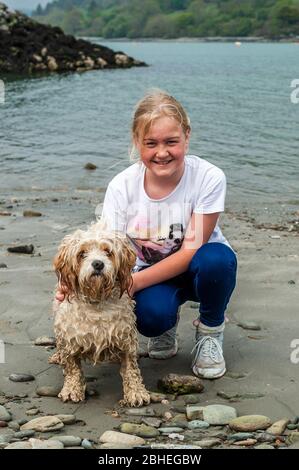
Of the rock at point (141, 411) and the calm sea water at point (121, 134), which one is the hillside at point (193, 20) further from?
the rock at point (141, 411)

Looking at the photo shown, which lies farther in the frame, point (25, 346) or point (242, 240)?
point (242, 240)

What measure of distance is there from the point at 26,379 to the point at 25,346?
0.53 m

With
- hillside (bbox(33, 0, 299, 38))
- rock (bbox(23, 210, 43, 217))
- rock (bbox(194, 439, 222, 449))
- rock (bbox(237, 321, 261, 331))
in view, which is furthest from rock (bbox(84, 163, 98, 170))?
hillside (bbox(33, 0, 299, 38))

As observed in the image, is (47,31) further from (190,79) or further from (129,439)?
(129,439)

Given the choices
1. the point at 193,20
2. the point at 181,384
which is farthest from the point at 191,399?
the point at 193,20

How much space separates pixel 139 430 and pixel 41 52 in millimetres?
43377

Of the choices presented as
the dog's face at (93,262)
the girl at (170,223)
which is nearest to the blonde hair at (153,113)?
the girl at (170,223)

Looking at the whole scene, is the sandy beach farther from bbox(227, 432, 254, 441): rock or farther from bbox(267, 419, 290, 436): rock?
bbox(227, 432, 254, 441): rock

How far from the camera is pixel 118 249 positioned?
422 centimetres

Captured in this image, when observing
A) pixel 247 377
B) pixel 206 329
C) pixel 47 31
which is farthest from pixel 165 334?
pixel 47 31

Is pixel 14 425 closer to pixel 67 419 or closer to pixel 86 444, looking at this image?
pixel 67 419

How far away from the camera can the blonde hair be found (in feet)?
15.1

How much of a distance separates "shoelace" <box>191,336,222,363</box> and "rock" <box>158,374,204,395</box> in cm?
27

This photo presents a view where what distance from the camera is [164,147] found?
182 inches
